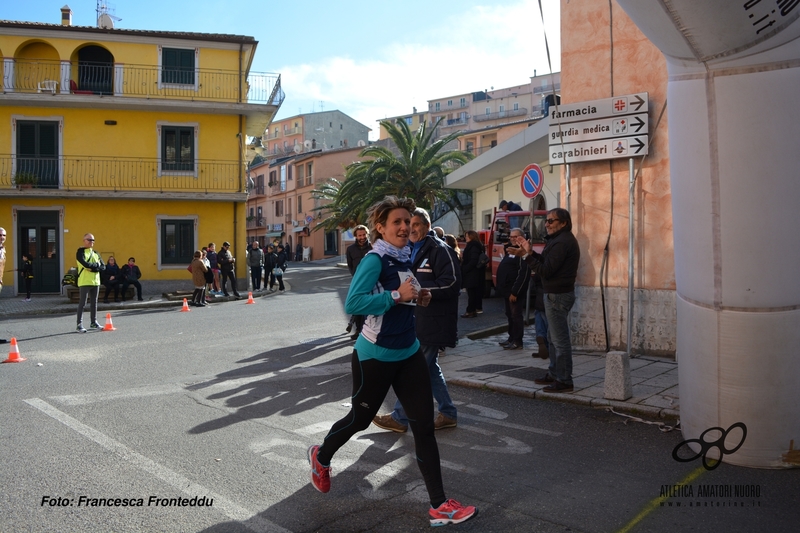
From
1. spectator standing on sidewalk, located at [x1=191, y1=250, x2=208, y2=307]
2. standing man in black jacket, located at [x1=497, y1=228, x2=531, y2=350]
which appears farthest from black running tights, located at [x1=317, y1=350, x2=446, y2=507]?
spectator standing on sidewalk, located at [x1=191, y1=250, x2=208, y2=307]

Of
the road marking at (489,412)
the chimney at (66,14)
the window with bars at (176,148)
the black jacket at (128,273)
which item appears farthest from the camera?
the chimney at (66,14)

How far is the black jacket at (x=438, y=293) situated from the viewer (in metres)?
5.75

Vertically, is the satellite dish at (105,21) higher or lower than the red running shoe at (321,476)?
higher

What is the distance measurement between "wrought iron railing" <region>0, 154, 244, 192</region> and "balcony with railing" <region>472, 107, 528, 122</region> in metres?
62.6

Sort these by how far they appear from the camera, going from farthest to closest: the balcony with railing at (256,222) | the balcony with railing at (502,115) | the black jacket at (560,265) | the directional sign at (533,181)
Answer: the balcony with railing at (502,115) < the balcony with railing at (256,222) < the directional sign at (533,181) < the black jacket at (560,265)

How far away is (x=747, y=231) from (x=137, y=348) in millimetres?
9370

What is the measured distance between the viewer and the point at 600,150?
9500mm

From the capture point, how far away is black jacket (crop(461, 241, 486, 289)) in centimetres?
1399

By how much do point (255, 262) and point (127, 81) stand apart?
9002mm

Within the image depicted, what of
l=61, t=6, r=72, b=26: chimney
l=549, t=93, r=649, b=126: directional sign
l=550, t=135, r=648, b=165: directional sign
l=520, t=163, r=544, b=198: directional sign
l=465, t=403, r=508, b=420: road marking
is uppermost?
l=61, t=6, r=72, b=26: chimney

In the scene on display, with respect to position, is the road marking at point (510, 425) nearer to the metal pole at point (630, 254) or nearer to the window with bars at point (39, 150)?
the metal pole at point (630, 254)

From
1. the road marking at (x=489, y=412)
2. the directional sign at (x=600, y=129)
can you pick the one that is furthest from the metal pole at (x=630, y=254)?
the road marking at (x=489, y=412)

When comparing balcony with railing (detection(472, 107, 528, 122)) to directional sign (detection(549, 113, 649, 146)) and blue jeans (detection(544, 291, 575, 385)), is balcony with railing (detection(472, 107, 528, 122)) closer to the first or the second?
directional sign (detection(549, 113, 649, 146))

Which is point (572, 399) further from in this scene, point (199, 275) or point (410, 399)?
point (199, 275)
